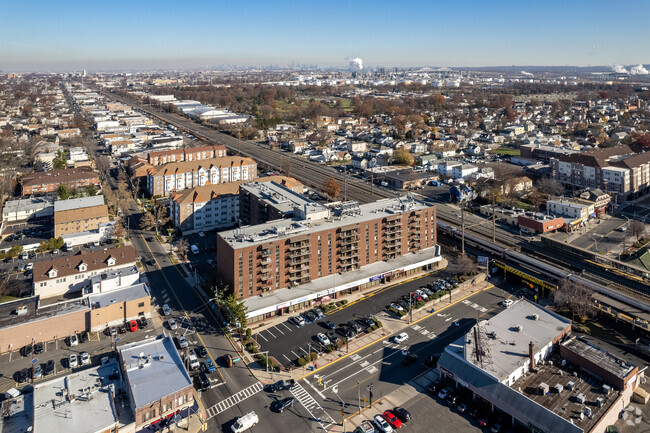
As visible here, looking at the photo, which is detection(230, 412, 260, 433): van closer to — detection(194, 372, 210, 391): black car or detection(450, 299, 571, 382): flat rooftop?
detection(194, 372, 210, 391): black car

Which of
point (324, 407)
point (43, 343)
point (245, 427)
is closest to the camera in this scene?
point (245, 427)

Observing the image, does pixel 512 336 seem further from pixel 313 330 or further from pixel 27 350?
pixel 27 350

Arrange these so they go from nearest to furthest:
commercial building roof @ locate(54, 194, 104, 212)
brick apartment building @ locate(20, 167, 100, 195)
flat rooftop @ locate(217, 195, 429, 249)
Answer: flat rooftop @ locate(217, 195, 429, 249) → commercial building roof @ locate(54, 194, 104, 212) → brick apartment building @ locate(20, 167, 100, 195)

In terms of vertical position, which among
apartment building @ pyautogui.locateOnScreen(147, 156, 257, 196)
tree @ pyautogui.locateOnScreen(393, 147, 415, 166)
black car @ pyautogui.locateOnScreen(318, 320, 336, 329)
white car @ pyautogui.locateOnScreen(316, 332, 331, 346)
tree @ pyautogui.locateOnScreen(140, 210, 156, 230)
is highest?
tree @ pyautogui.locateOnScreen(393, 147, 415, 166)

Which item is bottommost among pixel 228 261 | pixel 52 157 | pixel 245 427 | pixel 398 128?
pixel 245 427

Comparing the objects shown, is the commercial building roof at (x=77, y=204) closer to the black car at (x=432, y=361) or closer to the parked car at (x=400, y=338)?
the parked car at (x=400, y=338)

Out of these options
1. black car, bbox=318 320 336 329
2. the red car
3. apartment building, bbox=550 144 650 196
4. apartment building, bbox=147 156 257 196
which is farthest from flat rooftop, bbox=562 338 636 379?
apartment building, bbox=147 156 257 196

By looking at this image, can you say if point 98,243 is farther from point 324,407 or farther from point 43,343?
point 324,407

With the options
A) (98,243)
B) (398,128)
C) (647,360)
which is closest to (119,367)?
(98,243)
